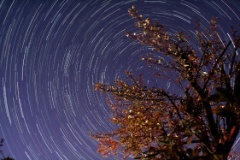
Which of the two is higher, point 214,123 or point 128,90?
point 128,90

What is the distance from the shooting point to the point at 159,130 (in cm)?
1365

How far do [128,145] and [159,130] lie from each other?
2315 millimetres

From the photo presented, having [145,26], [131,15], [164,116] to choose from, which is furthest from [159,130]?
[131,15]

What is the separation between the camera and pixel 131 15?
16.0 metres

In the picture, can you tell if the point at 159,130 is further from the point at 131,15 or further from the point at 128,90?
the point at 131,15

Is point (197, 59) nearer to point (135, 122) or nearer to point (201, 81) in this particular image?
point (201, 81)

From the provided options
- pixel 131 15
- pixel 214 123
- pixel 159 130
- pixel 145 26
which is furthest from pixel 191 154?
pixel 131 15

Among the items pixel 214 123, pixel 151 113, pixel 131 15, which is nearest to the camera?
pixel 214 123

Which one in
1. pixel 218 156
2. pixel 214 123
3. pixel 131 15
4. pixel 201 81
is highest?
pixel 131 15

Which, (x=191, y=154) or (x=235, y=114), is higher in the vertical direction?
(x=235, y=114)

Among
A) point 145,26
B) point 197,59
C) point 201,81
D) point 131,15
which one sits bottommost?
point 201,81

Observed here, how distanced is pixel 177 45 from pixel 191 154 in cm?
675

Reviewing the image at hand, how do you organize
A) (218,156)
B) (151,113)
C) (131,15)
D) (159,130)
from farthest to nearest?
(131,15) → (151,113) → (159,130) → (218,156)

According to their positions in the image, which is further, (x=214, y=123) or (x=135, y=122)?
(x=135, y=122)
